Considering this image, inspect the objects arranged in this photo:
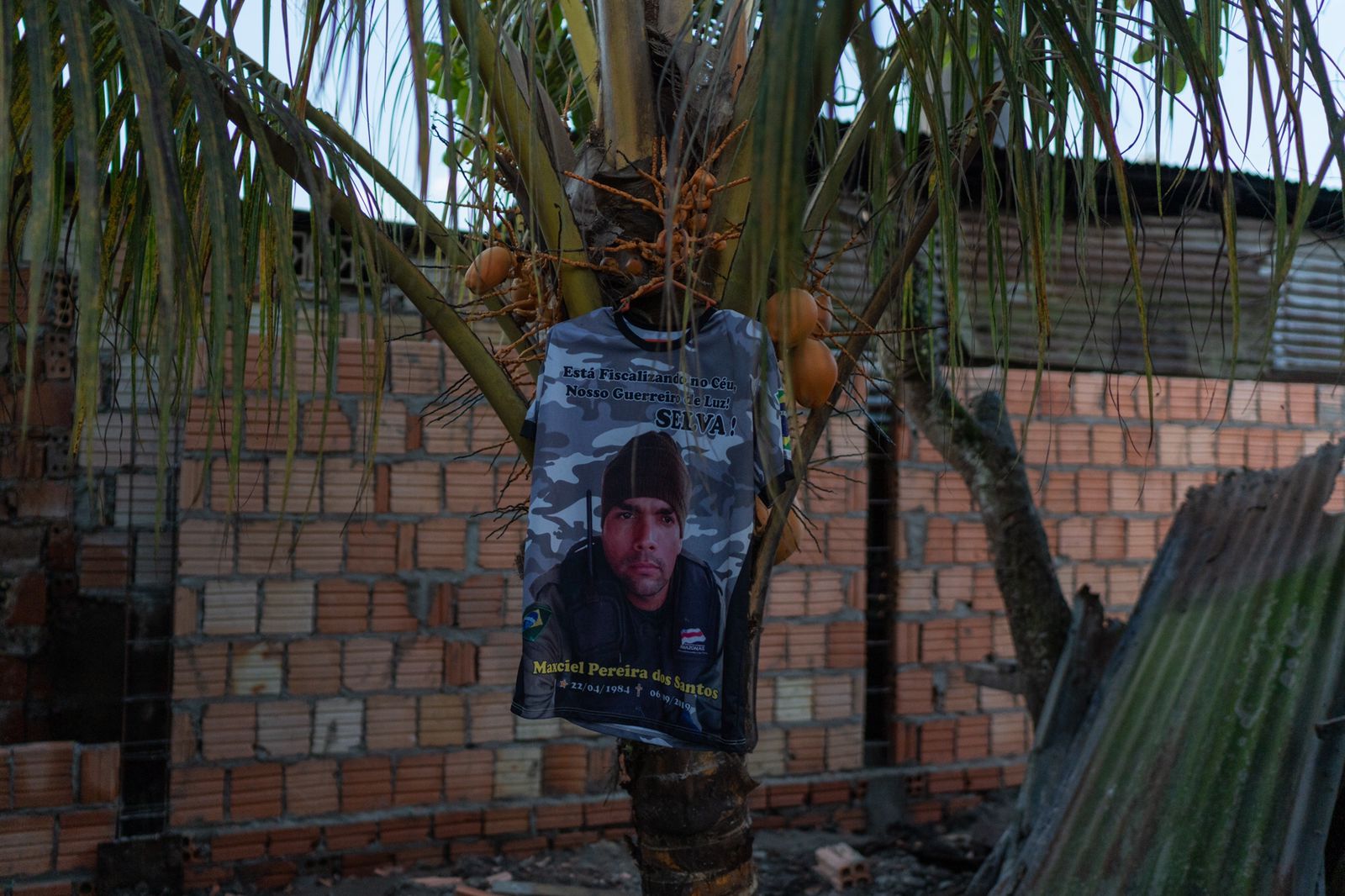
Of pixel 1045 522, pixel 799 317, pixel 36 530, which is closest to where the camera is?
pixel 799 317

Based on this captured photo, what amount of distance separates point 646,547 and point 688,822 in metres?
0.45

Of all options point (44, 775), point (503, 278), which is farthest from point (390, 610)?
point (503, 278)

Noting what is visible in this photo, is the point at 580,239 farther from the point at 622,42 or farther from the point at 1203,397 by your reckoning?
the point at 1203,397

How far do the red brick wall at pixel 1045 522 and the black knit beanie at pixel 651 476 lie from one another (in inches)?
119

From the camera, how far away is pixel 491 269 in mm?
1809

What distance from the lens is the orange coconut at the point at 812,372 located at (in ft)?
5.55

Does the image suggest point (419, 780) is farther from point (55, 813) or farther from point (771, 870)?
point (771, 870)

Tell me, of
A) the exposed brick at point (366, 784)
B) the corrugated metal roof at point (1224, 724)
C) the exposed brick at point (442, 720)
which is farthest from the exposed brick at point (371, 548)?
the corrugated metal roof at point (1224, 724)

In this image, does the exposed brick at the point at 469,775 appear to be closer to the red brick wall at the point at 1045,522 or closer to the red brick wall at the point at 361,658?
the red brick wall at the point at 361,658

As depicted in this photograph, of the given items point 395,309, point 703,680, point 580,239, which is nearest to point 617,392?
point 580,239

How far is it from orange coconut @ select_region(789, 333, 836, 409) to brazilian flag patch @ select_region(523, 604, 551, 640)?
50 centimetres

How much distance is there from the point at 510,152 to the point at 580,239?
0.73 feet

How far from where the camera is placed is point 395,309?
440 cm

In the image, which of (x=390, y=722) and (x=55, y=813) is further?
(x=390, y=722)
